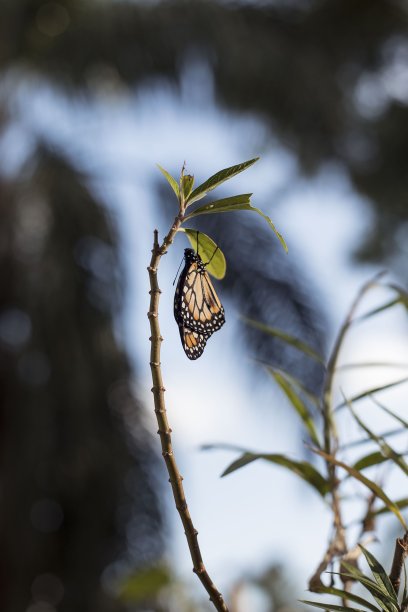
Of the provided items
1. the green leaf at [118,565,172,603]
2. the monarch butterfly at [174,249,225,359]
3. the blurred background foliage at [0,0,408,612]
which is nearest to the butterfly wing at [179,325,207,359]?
the monarch butterfly at [174,249,225,359]

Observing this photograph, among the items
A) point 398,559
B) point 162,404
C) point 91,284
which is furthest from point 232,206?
point 91,284

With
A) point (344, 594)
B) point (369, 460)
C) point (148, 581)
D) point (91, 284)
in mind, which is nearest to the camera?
point (344, 594)

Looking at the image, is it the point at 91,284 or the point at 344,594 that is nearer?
the point at 344,594

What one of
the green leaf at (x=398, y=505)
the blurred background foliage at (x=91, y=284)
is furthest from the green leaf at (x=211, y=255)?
A: the blurred background foliage at (x=91, y=284)

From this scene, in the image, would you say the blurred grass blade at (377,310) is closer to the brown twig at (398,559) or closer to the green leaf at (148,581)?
the brown twig at (398,559)

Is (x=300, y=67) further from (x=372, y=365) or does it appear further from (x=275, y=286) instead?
(x=372, y=365)

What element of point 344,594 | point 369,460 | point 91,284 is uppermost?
point 91,284

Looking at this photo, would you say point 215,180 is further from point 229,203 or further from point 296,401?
point 296,401

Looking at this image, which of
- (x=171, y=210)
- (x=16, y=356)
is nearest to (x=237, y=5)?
(x=171, y=210)

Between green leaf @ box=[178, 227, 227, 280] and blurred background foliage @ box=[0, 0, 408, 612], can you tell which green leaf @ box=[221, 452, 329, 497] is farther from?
blurred background foliage @ box=[0, 0, 408, 612]
